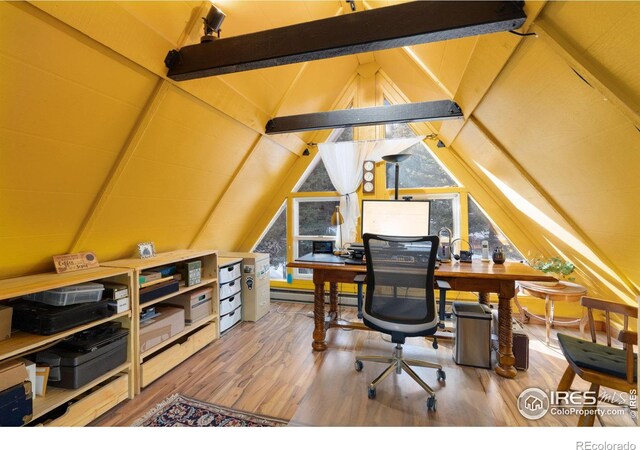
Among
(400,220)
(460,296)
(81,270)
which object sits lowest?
(460,296)

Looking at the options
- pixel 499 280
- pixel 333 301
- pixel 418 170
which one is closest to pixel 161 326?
pixel 333 301

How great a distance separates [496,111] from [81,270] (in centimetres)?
307

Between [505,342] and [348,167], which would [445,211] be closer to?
[348,167]

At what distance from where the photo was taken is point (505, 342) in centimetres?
208

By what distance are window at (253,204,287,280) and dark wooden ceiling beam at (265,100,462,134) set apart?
60.3 inches

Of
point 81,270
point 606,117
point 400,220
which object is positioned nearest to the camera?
point 606,117

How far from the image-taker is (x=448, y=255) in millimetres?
2496

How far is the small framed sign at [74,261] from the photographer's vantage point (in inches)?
67.8

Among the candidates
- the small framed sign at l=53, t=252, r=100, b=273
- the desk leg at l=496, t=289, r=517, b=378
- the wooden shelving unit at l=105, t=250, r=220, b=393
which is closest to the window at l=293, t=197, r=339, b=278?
the wooden shelving unit at l=105, t=250, r=220, b=393

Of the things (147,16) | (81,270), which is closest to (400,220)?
(147,16)

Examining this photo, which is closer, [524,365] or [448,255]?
[524,365]

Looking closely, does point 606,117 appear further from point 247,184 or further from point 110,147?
point 247,184

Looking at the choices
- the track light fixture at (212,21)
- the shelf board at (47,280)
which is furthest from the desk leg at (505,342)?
the shelf board at (47,280)

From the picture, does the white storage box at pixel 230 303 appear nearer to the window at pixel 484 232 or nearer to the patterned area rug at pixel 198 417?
the patterned area rug at pixel 198 417
